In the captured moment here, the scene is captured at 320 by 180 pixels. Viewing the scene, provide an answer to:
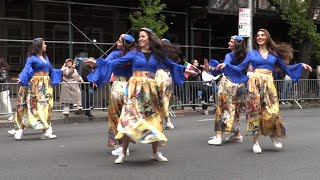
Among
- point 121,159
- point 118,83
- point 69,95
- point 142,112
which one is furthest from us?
point 69,95

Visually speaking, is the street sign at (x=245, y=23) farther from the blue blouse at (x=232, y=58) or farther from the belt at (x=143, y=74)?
the belt at (x=143, y=74)

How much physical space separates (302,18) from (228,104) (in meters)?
13.2

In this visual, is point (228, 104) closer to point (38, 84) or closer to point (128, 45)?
point (128, 45)

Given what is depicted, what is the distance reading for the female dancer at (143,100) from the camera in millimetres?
7016

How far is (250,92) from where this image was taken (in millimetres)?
8281

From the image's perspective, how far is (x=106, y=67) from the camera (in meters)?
7.62

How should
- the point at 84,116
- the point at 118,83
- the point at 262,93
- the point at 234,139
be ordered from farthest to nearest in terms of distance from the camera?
the point at 84,116 → the point at 234,139 → the point at 262,93 → the point at 118,83

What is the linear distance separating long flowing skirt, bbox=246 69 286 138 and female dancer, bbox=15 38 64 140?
415 cm

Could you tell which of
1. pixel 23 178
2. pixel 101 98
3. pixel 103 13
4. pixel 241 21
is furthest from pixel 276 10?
pixel 23 178

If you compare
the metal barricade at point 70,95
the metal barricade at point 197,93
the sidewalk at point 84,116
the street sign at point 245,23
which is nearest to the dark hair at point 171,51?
the metal barricade at point 70,95

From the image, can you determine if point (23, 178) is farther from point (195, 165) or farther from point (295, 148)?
point (295, 148)

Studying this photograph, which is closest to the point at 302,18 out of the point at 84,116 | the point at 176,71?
the point at 84,116

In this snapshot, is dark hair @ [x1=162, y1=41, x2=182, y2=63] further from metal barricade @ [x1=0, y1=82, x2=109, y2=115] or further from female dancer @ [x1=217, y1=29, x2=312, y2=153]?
metal barricade @ [x1=0, y1=82, x2=109, y2=115]

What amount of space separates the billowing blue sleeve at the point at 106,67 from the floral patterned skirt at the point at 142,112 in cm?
27
